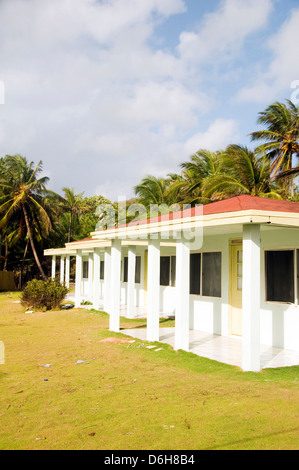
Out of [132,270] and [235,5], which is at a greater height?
[235,5]

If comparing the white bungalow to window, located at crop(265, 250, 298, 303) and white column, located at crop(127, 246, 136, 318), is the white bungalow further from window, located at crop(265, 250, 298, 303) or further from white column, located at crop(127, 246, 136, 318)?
white column, located at crop(127, 246, 136, 318)

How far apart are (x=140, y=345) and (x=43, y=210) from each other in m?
24.4

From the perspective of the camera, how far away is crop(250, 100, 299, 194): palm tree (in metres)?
28.2

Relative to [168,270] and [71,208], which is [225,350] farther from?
[71,208]

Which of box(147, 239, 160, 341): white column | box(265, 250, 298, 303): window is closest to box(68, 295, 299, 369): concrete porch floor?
box(147, 239, 160, 341): white column

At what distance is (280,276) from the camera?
8828 millimetres

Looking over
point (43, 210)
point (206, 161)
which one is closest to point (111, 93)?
point (206, 161)

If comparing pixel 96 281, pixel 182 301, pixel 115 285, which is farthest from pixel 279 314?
pixel 96 281

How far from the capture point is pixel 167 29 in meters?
12.0

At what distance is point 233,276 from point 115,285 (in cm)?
341

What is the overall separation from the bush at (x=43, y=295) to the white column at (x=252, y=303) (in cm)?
1313

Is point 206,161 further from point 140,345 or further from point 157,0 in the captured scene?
point 140,345

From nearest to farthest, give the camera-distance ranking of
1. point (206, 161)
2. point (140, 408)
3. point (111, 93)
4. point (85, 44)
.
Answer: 1. point (140, 408)
2. point (85, 44)
3. point (111, 93)
4. point (206, 161)

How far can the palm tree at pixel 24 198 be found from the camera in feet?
105
